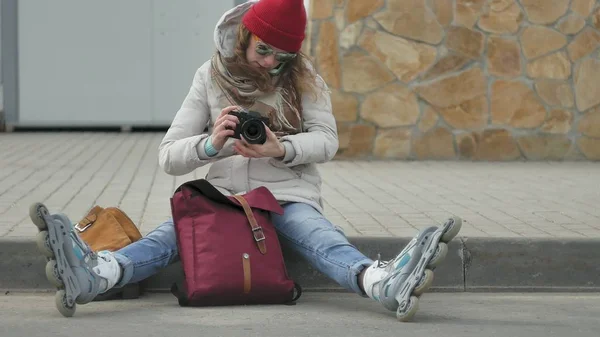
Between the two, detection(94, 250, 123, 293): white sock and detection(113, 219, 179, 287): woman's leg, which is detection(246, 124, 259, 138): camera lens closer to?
detection(113, 219, 179, 287): woman's leg

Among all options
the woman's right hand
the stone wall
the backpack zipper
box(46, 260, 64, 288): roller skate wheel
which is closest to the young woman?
the woman's right hand

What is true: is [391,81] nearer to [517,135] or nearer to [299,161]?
[517,135]

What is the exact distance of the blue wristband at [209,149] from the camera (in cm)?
480

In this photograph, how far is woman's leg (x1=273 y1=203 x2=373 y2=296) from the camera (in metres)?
4.64

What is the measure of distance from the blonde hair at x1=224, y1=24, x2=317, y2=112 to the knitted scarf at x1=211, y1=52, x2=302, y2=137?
24mm

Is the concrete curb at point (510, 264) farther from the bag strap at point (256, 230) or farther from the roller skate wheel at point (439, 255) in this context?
the roller skate wheel at point (439, 255)

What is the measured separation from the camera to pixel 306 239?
4.86 m

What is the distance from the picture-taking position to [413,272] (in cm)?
431

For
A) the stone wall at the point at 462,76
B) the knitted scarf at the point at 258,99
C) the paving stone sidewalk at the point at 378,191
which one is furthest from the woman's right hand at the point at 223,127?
the stone wall at the point at 462,76

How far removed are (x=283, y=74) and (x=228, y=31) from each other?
298 mm

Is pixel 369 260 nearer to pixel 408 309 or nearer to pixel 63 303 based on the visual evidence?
pixel 408 309

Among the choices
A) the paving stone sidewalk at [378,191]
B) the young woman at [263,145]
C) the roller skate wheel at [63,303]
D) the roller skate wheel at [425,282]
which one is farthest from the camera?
the paving stone sidewalk at [378,191]

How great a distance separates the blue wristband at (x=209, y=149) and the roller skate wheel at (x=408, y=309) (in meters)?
1.01

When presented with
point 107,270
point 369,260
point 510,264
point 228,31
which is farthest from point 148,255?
point 510,264
